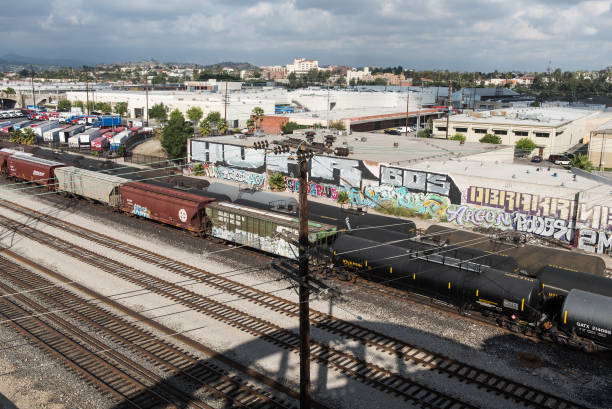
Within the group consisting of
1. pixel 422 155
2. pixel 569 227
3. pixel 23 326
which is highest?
pixel 422 155

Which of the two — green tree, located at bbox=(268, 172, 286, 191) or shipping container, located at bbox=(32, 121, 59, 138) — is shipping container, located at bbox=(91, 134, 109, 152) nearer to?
shipping container, located at bbox=(32, 121, 59, 138)

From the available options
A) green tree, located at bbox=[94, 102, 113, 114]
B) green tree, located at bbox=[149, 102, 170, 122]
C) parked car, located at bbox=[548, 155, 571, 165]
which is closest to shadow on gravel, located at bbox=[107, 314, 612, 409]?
parked car, located at bbox=[548, 155, 571, 165]

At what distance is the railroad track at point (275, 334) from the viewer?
17345 mm

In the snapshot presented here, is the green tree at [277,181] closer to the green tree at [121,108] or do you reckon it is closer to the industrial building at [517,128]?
the industrial building at [517,128]

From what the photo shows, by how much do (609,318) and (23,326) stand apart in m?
25.3

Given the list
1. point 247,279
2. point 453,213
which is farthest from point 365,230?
point 453,213

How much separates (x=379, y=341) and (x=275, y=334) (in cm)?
467

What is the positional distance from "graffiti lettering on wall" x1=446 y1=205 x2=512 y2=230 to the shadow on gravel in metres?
17.3

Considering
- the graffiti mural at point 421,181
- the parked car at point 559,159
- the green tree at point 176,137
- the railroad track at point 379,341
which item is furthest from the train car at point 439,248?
the parked car at point 559,159

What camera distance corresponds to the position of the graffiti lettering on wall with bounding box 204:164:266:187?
5371 cm

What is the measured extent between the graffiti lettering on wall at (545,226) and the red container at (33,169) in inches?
1664

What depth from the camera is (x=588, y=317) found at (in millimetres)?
19062

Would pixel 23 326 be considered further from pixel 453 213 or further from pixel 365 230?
pixel 453 213

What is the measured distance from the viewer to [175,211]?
34.8 m
